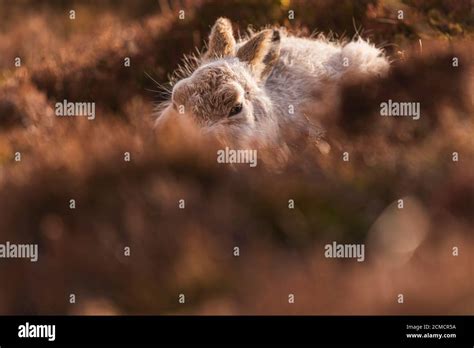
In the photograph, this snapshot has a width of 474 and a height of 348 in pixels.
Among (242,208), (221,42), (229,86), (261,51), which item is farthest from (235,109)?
(242,208)

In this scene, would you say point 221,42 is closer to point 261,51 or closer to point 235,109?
point 261,51

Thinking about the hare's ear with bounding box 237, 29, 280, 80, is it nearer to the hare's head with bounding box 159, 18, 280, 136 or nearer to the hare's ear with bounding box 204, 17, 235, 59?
the hare's head with bounding box 159, 18, 280, 136

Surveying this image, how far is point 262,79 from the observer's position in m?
11.0

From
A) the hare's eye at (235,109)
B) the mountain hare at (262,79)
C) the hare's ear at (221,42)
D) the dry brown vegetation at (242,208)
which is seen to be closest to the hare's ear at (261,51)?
the mountain hare at (262,79)

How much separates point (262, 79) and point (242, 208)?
3418 millimetres

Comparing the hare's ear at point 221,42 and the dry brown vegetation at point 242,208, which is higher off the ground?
the hare's ear at point 221,42

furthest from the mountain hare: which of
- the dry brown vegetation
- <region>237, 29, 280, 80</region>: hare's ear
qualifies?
the dry brown vegetation

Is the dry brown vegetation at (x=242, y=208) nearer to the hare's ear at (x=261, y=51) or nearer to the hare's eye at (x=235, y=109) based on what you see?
the hare's eye at (x=235, y=109)

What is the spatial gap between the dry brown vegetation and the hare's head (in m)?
0.60

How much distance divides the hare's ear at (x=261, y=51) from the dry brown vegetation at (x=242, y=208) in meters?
1.21

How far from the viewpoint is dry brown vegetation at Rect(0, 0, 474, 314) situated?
708 centimetres

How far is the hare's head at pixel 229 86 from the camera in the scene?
9.70m

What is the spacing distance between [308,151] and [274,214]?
6.54 feet
